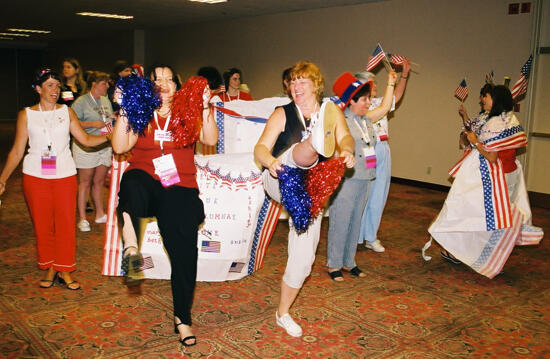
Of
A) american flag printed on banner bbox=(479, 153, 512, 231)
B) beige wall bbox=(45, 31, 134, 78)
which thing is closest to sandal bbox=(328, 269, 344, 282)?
american flag printed on banner bbox=(479, 153, 512, 231)

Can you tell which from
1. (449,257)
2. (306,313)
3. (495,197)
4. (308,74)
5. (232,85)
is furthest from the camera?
(232,85)

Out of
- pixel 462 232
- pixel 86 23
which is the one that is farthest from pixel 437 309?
pixel 86 23

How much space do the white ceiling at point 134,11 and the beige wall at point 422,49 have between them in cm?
54

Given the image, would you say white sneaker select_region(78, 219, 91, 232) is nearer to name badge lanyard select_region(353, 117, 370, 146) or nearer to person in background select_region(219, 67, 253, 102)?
person in background select_region(219, 67, 253, 102)

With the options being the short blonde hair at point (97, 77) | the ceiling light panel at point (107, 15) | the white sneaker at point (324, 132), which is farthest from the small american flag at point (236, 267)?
the ceiling light panel at point (107, 15)

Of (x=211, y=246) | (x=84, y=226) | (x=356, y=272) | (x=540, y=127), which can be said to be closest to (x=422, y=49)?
(x=540, y=127)

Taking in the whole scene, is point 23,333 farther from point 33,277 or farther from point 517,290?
point 517,290

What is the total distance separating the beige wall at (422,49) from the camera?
8344mm

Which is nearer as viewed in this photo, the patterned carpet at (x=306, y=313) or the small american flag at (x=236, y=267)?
the patterned carpet at (x=306, y=313)

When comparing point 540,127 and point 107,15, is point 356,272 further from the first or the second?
point 107,15

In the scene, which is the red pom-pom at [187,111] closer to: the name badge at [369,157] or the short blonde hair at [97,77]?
the name badge at [369,157]

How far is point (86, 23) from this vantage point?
1708cm

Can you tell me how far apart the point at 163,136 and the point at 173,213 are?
465mm

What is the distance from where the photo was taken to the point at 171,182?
3.12 metres
